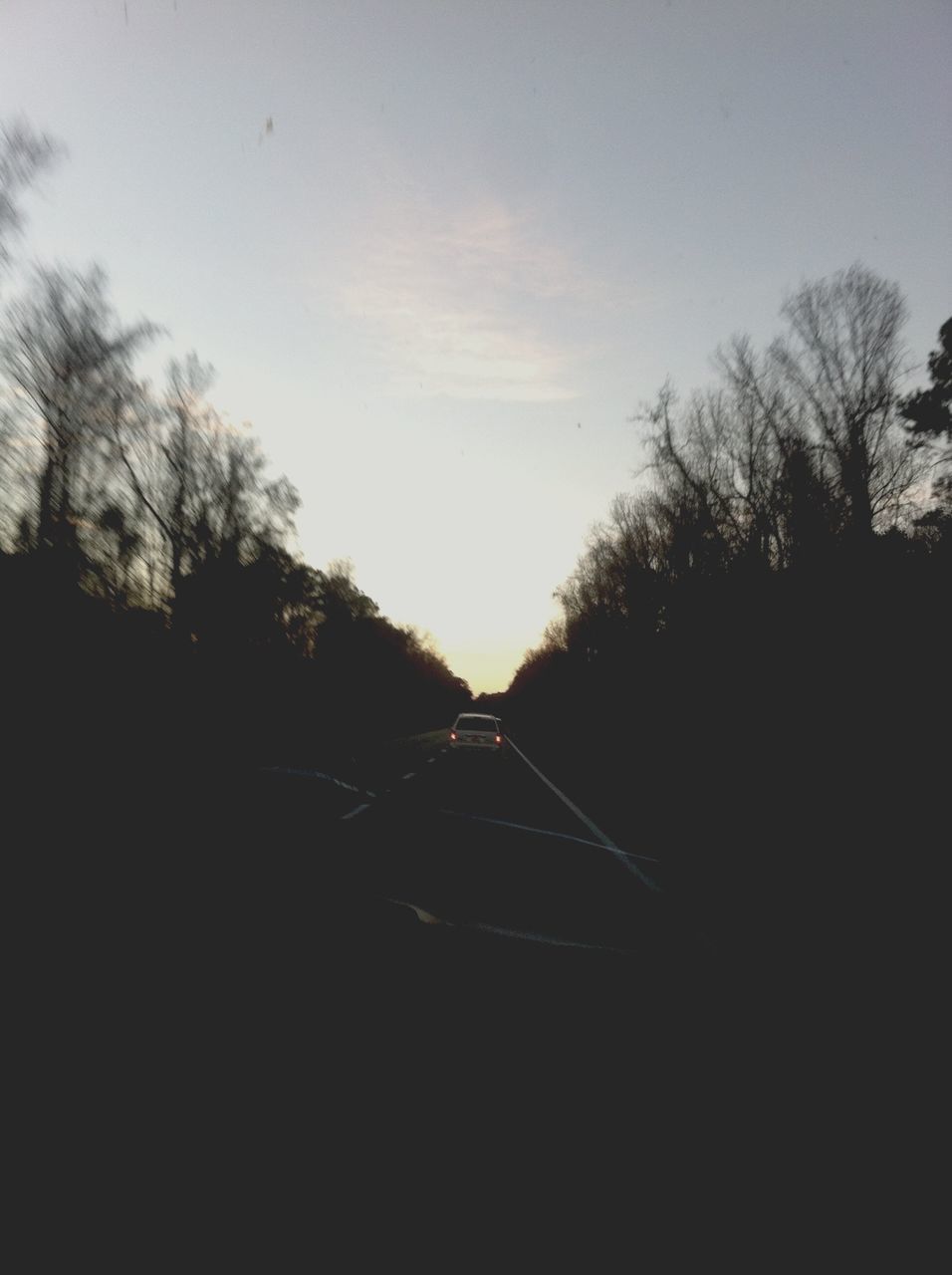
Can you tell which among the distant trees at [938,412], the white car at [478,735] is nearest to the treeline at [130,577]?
the white car at [478,735]

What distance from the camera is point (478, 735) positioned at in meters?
28.4

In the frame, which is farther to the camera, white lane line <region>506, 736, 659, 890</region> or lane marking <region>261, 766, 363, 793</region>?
lane marking <region>261, 766, 363, 793</region>

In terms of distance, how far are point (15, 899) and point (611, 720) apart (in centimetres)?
5430

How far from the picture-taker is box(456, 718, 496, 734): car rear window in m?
28.8

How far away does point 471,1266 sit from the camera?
2211 millimetres

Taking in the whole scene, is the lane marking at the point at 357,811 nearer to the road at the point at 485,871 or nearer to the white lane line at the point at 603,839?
the road at the point at 485,871

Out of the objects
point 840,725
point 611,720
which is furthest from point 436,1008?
point 611,720

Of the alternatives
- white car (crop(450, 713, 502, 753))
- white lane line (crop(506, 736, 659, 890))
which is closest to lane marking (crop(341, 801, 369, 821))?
white lane line (crop(506, 736, 659, 890))

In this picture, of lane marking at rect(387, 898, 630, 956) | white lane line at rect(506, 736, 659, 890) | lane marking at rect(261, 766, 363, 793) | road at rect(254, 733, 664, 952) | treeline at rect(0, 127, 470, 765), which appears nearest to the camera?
lane marking at rect(387, 898, 630, 956)

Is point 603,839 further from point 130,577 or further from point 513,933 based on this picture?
point 130,577

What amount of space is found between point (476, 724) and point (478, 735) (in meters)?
0.77

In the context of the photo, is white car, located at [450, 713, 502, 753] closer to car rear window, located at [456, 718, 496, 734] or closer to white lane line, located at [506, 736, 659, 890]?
car rear window, located at [456, 718, 496, 734]

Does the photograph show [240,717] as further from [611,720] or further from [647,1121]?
[647,1121]

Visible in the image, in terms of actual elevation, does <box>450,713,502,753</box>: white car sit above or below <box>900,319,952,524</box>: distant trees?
below
